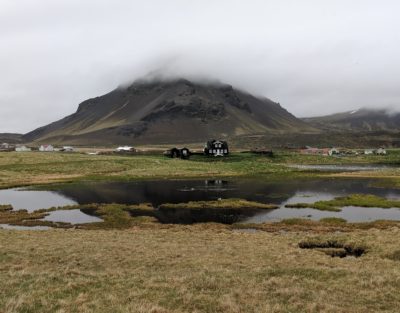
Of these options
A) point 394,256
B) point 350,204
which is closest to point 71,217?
point 350,204

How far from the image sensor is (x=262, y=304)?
58.5 feet

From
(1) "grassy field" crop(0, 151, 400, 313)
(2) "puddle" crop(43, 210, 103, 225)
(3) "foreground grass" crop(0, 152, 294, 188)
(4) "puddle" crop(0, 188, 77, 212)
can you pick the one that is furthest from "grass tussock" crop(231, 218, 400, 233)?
(3) "foreground grass" crop(0, 152, 294, 188)

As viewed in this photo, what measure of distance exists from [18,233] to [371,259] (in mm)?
32568

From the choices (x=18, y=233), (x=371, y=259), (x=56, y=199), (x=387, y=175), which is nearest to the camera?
(x=371, y=259)

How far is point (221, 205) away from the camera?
66.7 meters

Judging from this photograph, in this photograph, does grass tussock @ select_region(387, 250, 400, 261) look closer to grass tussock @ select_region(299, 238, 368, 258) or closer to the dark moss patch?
grass tussock @ select_region(299, 238, 368, 258)

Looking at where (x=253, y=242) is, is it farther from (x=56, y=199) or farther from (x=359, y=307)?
(x=56, y=199)

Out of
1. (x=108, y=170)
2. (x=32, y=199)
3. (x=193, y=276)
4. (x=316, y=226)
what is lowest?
(x=316, y=226)

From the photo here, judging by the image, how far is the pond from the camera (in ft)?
189

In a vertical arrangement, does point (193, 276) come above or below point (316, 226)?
above

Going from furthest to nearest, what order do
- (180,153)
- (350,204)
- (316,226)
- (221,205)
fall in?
(180,153)
(350,204)
(221,205)
(316,226)

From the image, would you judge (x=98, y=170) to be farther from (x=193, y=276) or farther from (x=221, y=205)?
(x=193, y=276)

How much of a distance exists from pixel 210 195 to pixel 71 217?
96.4 feet

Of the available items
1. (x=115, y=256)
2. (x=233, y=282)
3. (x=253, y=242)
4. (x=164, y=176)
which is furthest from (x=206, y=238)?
(x=164, y=176)
